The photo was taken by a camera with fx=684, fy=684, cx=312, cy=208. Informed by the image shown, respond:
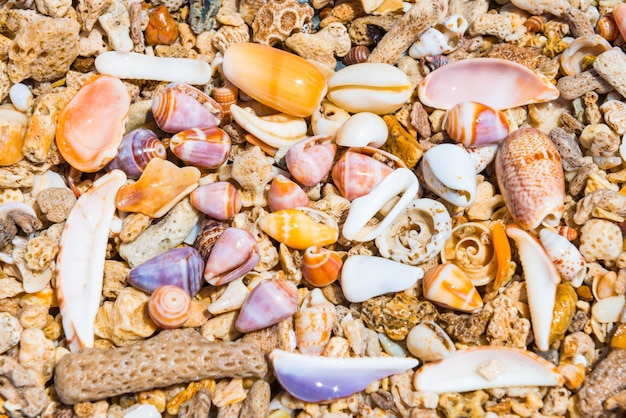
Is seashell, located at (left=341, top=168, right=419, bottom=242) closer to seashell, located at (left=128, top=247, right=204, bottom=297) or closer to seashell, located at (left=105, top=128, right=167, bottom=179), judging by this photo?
seashell, located at (left=128, top=247, right=204, bottom=297)

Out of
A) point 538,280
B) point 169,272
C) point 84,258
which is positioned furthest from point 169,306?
point 538,280

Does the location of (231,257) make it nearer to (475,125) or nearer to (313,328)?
(313,328)

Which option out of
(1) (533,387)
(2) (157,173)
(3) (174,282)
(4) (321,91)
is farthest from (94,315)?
(1) (533,387)

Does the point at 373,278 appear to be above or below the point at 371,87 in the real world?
below

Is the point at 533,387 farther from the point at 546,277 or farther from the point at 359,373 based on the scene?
the point at 359,373

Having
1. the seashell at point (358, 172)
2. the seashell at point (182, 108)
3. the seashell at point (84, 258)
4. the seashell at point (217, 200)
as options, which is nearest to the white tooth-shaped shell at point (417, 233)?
the seashell at point (358, 172)

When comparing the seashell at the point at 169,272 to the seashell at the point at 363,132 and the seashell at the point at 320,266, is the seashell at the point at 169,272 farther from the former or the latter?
the seashell at the point at 363,132
